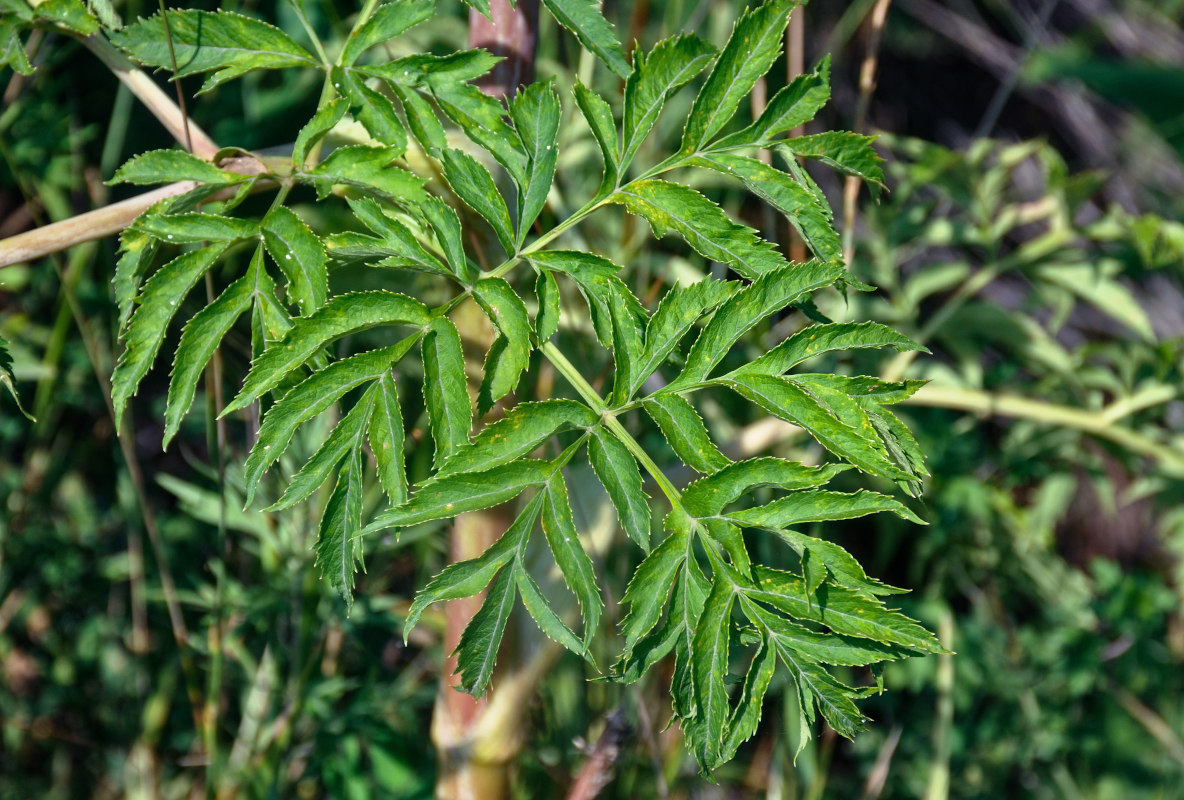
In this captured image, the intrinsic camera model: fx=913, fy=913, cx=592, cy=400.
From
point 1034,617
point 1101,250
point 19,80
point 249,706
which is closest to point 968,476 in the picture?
point 1101,250

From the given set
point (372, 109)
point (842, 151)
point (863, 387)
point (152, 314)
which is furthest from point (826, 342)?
point (152, 314)

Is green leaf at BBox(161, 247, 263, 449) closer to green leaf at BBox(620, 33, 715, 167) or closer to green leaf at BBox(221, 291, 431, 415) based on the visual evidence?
green leaf at BBox(221, 291, 431, 415)

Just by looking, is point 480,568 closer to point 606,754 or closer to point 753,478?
point 753,478

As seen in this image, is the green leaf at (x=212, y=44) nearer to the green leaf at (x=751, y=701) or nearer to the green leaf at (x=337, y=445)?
the green leaf at (x=337, y=445)

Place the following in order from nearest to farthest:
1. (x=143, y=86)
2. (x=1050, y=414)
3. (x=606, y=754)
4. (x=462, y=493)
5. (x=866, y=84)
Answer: (x=462, y=493) → (x=143, y=86) → (x=606, y=754) → (x=866, y=84) → (x=1050, y=414)

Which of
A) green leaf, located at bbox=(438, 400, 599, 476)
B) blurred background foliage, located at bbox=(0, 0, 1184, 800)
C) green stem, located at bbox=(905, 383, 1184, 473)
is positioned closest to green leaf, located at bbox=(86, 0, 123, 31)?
blurred background foliage, located at bbox=(0, 0, 1184, 800)
